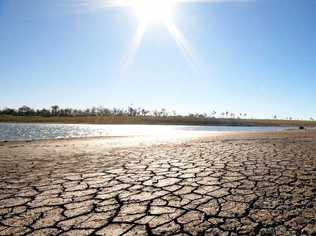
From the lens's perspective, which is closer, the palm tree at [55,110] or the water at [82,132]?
the water at [82,132]

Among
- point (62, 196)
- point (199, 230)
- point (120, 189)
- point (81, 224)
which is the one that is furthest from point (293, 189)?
point (62, 196)

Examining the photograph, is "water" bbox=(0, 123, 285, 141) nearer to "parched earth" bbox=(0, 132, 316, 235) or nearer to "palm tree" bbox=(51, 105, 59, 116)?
"parched earth" bbox=(0, 132, 316, 235)

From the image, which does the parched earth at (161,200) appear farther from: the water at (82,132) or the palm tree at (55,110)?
the palm tree at (55,110)

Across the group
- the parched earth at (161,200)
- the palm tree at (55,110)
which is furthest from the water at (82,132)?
the palm tree at (55,110)

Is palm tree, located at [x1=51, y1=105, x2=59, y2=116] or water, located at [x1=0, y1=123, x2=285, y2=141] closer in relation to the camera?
water, located at [x1=0, y1=123, x2=285, y2=141]

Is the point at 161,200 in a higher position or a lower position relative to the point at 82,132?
higher

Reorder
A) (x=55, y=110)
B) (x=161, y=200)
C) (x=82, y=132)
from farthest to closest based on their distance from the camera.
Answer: (x=55, y=110), (x=82, y=132), (x=161, y=200)

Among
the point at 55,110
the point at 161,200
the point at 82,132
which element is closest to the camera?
the point at 161,200

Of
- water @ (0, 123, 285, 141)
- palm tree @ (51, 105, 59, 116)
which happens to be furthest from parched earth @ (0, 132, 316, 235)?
Answer: palm tree @ (51, 105, 59, 116)

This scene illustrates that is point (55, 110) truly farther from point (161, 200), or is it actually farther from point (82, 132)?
point (161, 200)

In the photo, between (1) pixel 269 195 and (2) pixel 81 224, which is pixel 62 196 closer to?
(2) pixel 81 224

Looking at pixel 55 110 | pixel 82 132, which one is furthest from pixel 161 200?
pixel 55 110

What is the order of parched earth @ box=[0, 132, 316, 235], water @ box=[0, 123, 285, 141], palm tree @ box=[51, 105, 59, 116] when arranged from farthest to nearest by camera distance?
1. palm tree @ box=[51, 105, 59, 116]
2. water @ box=[0, 123, 285, 141]
3. parched earth @ box=[0, 132, 316, 235]

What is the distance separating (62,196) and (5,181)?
2.05 meters
